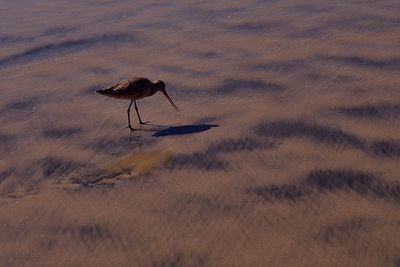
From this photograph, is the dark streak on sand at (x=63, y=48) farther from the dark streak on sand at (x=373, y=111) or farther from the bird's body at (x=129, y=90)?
the dark streak on sand at (x=373, y=111)

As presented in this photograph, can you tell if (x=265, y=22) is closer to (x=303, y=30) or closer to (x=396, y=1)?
(x=303, y=30)

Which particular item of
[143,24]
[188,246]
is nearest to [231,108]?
[188,246]

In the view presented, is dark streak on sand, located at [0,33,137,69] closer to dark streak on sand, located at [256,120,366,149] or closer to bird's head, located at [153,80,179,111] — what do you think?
bird's head, located at [153,80,179,111]

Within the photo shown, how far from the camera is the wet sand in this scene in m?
3.10

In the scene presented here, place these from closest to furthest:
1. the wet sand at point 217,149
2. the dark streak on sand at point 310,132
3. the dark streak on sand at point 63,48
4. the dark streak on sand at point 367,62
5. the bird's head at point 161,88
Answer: the wet sand at point 217,149, the dark streak on sand at point 310,132, the bird's head at point 161,88, the dark streak on sand at point 367,62, the dark streak on sand at point 63,48

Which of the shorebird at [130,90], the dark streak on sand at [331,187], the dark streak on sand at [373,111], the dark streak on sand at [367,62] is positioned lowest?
the dark streak on sand at [331,187]

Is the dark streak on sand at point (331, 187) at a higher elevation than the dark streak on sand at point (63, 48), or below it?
below

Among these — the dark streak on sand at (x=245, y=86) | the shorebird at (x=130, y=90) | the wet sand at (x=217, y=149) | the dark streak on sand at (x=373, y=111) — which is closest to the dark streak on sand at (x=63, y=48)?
the wet sand at (x=217, y=149)

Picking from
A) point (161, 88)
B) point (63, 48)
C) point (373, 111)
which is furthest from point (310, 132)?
point (63, 48)

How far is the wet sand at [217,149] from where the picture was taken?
10.2 feet

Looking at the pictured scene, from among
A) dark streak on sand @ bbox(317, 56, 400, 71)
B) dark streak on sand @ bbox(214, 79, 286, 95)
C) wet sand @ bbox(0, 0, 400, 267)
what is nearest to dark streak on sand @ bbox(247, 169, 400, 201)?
wet sand @ bbox(0, 0, 400, 267)

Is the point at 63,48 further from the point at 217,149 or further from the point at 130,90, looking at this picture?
the point at 217,149

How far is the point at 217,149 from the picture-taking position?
4.17 m

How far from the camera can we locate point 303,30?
6.77 meters
